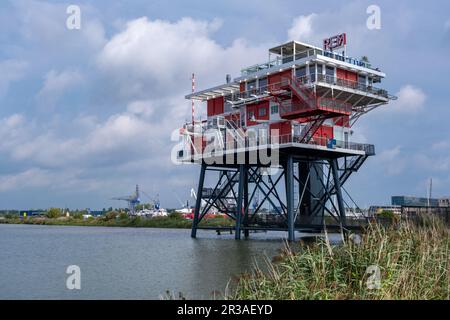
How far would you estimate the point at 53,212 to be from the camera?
151125 millimetres

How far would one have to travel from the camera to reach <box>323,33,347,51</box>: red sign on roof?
46978 mm

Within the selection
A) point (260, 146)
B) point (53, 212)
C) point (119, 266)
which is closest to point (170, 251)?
point (119, 266)

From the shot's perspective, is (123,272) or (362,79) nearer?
(123,272)

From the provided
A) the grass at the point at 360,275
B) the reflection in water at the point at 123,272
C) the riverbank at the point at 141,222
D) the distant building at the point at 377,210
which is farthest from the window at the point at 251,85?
the riverbank at the point at 141,222

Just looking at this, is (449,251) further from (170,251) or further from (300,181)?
(300,181)

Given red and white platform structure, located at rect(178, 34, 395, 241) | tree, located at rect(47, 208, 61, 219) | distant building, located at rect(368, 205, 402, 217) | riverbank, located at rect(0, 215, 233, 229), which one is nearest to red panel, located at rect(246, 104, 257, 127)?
red and white platform structure, located at rect(178, 34, 395, 241)

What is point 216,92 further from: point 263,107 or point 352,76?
point 352,76

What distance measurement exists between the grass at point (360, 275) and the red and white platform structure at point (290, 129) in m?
27.0

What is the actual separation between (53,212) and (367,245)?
5749 inches

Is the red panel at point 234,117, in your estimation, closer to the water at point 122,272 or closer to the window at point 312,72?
the window at point 312,72

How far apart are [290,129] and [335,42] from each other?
8767mm

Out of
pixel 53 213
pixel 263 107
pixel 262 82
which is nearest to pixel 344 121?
pixel 263 107

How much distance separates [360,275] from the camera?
1459cm

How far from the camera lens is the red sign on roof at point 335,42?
154 feet
